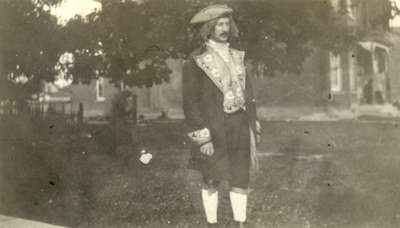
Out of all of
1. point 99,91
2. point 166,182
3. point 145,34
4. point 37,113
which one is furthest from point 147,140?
point 99,91

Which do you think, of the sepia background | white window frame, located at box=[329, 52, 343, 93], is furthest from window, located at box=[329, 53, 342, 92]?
the sepia background

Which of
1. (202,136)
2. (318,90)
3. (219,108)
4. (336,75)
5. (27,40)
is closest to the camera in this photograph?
(202,136)

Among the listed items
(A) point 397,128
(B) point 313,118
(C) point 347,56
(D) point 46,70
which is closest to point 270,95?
(B) point 313,118

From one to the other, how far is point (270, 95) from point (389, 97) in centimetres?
365

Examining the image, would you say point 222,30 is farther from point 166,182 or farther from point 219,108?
point 166,182

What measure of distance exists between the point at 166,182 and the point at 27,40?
8.73 feet

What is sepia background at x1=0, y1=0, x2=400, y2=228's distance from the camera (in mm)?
4777

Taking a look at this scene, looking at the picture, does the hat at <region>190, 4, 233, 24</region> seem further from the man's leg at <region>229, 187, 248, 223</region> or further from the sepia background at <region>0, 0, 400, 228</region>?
the sepia background at <region>0, 0, 400, 228</region>

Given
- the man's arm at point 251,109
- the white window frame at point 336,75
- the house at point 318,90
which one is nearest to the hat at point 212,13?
the man's arm at point 251,109

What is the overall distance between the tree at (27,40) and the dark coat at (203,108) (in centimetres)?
329

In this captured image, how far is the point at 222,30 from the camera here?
3.77 m

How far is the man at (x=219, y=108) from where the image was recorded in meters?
3.80

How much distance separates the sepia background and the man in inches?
27.7

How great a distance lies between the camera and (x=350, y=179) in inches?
222
